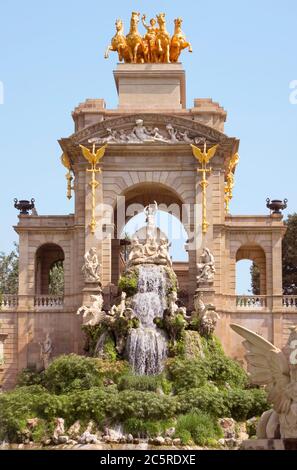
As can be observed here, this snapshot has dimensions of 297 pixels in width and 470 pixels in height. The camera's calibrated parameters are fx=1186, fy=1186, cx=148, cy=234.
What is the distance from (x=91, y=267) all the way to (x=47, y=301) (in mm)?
3682

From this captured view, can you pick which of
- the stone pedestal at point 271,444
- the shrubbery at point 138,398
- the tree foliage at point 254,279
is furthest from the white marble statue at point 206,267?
the stone pedestal at point 271,444

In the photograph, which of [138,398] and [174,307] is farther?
[174,307]

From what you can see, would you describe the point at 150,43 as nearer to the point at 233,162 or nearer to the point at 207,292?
the point at 233,162

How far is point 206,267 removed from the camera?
170 feet

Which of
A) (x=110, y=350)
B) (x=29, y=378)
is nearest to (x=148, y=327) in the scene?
(x=110, y=350)

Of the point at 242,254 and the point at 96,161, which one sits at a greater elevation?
the point at 96,161

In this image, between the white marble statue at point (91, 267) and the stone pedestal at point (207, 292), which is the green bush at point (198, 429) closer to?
the stone pedestal at point (207, 292)

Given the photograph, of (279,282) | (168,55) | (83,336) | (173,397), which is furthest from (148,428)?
(168,55)

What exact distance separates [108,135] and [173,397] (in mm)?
14998

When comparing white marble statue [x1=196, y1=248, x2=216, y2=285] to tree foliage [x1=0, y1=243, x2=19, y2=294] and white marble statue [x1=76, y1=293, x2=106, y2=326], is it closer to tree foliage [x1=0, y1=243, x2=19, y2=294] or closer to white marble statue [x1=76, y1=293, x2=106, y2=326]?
white marble statue [x1=76, y1=293, x2=106, y2=326]

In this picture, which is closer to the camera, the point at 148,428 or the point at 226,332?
the point at 148,428

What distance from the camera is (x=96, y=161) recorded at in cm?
5312
